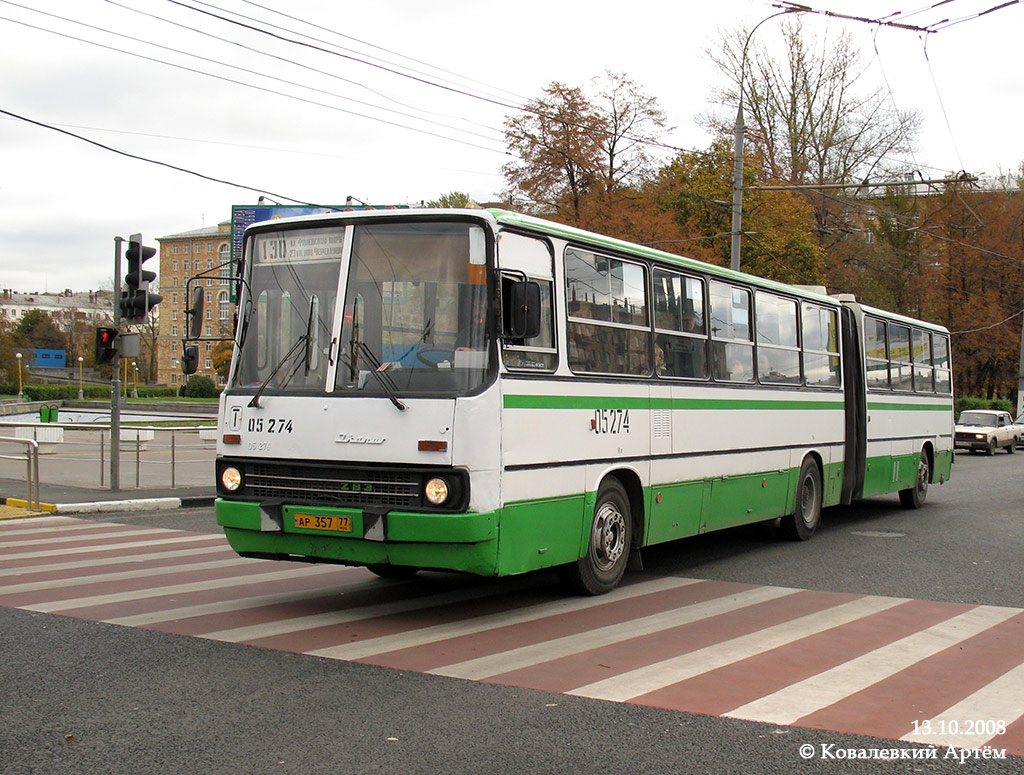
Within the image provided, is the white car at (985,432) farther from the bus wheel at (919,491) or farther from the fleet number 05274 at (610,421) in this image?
the fleet number 05274 at (610,421)

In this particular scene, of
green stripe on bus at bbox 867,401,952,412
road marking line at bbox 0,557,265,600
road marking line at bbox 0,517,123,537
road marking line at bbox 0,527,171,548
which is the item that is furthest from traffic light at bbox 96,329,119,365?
green stripe on bus at bbox 867,401,952,412

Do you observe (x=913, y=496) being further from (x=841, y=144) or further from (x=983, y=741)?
(x=841, y=144)

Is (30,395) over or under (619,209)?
under

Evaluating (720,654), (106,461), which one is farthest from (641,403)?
(106,461)

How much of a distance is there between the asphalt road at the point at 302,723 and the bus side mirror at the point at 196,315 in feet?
7.94

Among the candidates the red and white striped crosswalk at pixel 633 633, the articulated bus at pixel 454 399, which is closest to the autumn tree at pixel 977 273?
the articulated bus at pixel 454 399

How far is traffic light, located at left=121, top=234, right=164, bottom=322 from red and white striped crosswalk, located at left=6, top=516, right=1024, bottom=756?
6.72m

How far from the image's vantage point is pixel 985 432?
129ft

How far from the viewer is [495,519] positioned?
774 cm

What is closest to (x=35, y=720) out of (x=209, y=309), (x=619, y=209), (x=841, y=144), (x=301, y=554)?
(x=301, y=554)

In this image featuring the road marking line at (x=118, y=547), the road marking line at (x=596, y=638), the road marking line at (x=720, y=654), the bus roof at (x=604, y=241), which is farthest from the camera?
the road marking line at (x=118, y=547)

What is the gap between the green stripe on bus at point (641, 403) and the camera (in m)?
8.21

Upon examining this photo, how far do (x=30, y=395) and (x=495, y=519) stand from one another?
81.4 metres

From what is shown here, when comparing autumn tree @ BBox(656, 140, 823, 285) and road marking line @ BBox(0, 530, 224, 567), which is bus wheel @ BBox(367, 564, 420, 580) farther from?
autumn tree @ BBox(656, 140, 823, 285)
